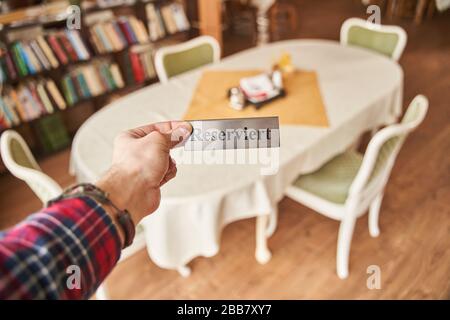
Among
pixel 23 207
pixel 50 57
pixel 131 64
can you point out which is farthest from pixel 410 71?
pixel 23 207

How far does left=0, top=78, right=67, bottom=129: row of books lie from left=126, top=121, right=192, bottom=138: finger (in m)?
2.00

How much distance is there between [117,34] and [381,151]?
6.32ft

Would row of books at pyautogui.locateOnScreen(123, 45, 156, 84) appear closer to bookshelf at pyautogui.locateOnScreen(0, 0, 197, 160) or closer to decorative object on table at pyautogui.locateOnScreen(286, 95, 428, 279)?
bookshelf at pyautogui.locateOnScreen(0, 0, 197, 160)

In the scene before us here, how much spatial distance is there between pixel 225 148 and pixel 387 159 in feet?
3.65

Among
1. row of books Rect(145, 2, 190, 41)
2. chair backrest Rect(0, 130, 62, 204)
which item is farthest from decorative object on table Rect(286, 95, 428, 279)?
row of books Rect(145, 2, 190, 41)

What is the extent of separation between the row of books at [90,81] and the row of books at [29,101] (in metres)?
0.07

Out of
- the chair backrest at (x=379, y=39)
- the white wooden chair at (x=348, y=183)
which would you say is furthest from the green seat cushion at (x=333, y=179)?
the chair backrest at (x=379, y=39)

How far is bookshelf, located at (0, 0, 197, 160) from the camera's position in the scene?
6.91 ft

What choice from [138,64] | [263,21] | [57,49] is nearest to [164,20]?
[138,64]

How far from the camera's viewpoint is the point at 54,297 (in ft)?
1.01

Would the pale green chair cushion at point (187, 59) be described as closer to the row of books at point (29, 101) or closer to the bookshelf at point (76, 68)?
the bookshelf at point (76, 68)

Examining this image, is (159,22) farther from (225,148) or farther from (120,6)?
(225,148)

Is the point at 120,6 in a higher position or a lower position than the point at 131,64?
higher

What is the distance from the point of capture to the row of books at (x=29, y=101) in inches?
82.4
